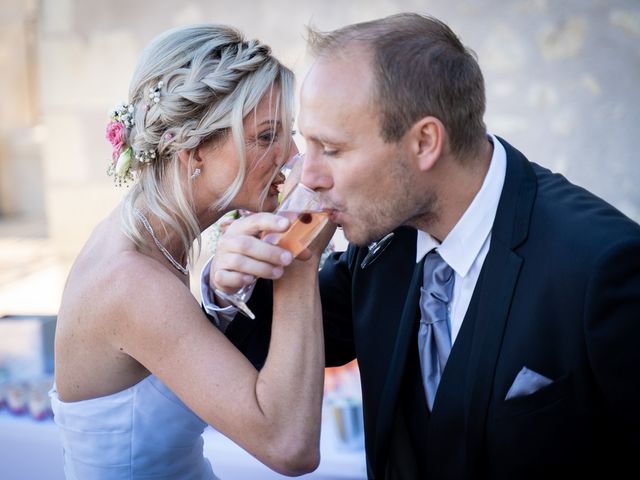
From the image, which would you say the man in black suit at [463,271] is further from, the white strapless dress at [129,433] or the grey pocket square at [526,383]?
the white strapless dress at [129,433]

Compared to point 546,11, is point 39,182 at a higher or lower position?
lower

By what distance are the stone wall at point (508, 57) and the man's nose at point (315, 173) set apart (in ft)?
9.42

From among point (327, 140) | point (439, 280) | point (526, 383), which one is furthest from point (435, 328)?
point (327, 140)

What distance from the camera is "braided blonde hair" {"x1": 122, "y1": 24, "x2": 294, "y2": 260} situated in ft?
7.71

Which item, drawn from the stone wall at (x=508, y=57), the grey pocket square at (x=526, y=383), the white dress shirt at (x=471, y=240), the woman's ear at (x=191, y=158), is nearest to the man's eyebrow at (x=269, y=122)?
the woman's ear at (x=191, y=158)

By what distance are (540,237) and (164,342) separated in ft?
3.36

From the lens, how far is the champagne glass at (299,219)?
1.97 metres

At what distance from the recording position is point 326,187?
6.72 ft

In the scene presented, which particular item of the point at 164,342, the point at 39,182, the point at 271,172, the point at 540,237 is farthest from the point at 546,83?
the point at 39,182

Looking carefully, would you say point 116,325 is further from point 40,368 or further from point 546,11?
point 546,11

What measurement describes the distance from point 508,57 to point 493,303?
10.9 feet

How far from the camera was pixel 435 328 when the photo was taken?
2.05 metres

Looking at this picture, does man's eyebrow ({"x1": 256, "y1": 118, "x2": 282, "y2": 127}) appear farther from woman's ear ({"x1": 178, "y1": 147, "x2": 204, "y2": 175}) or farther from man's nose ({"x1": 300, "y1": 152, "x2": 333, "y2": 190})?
man's nose ({"x1": 300, "y1": 152, "x2": 333, "y2": 190})

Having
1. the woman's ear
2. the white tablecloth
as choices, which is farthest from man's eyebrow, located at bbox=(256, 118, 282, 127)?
the white tablecloth
